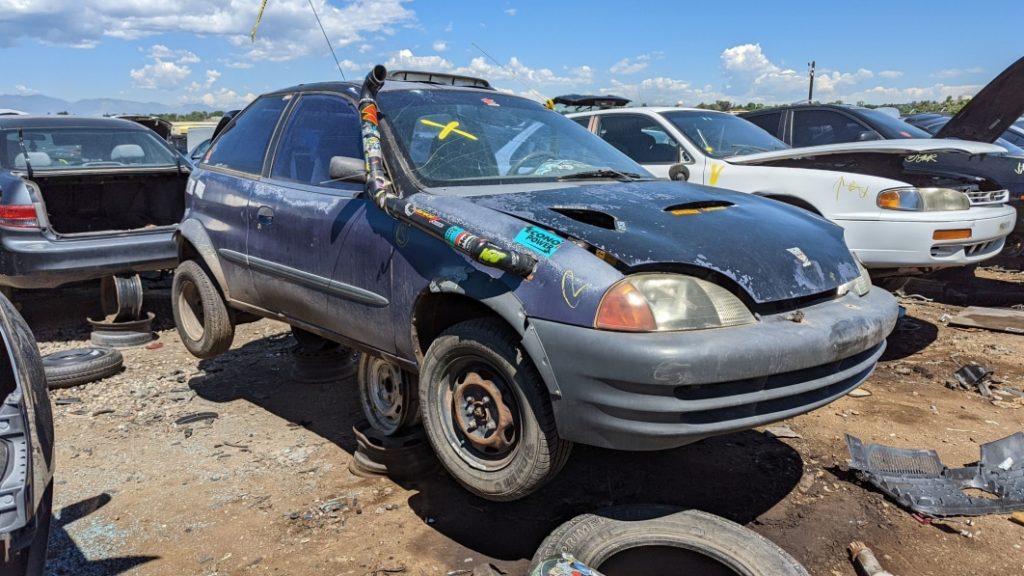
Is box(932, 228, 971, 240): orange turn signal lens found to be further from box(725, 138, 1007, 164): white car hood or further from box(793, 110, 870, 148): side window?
box(793, 110, 870, 148): side window

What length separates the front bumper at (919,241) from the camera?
4.79 meters

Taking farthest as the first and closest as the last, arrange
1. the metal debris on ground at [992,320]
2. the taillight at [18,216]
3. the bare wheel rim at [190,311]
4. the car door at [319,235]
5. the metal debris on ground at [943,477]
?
the metal debris on ground at [992,320]
the taillight at [18,216]
the bare wheel rim at [190,311]
the car door at [319,235]
the metal debris on ground at [943,477]

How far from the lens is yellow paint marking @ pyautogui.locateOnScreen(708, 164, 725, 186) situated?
6086mm

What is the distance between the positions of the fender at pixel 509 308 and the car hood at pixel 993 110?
19.3 ft

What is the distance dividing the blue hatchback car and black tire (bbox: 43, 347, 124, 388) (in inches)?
70.5

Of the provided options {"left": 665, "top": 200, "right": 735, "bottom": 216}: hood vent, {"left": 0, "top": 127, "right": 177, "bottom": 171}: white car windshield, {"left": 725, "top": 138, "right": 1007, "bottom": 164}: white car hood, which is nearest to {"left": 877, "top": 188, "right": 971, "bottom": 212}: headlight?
{"left": 725, "top": 138, "right": 1007, "bottom": 164}: white car hood

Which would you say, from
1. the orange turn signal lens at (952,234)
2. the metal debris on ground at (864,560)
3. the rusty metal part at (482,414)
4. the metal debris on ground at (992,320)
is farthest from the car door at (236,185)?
the metal debris on ground at (992,320)

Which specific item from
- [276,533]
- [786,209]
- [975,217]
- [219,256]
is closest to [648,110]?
[975,217]

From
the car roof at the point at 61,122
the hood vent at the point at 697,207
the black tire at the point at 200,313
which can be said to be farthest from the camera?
the car roof at the point at 61,122

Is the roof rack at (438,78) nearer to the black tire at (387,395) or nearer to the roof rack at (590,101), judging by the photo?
the black tire at (387,395)

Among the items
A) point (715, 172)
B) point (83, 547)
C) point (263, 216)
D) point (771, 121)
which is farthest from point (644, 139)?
point (83, 547)

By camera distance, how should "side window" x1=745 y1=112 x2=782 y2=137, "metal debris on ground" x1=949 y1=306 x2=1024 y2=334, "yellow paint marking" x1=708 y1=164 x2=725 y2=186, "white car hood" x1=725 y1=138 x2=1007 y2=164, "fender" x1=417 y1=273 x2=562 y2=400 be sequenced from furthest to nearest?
"side window" x1=745 y1=112 x2=782 y2=137, "yellow paint marking" x1=708 y1=164 x2=725 y2=186, "metal debris on ground" x1=949 y1=306 x2=1024 y2=334, "white car hood" x1=725 y1=138 x2=1007 y2=164, "fender" x1=417 y1=273 x2=562 y2=400

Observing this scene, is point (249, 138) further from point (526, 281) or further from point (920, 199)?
point (920, 199)

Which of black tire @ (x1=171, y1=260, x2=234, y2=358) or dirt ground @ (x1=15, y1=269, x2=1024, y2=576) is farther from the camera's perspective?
black tire @ (x1=171, y1=260, x2=234, y2=358)
